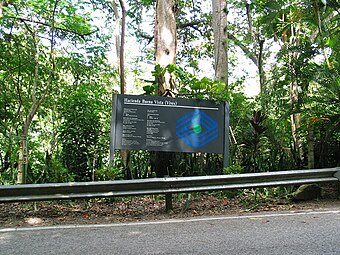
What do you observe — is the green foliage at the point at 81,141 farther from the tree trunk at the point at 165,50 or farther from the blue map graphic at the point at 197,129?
the blue map graphic at the point at 197,129

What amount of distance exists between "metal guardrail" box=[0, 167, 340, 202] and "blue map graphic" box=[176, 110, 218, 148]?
1635mm

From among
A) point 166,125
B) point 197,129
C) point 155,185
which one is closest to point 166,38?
point 166,125

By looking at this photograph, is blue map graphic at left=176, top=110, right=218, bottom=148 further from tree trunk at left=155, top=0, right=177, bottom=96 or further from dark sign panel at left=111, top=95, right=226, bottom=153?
tree trunk at left=155, top=0, right=177, bottom=96

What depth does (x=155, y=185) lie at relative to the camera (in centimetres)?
520

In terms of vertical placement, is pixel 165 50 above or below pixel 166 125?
above

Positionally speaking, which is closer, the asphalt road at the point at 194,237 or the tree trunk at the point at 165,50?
the asphalt road at the point at 194,237

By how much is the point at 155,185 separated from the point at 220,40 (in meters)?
6.70

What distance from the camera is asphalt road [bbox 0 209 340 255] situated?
3.46m

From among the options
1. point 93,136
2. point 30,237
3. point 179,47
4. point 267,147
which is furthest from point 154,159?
point 179,47

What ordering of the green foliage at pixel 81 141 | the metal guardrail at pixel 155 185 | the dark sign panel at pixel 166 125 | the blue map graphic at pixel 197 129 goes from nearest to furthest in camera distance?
the metal guardrail at pixel 155 185 → the dark sign panel at pixel 166 125 → the blue map graphic at pixel 197 129 → the green foliage at pixel 81 141

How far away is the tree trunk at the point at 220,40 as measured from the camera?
1041cm

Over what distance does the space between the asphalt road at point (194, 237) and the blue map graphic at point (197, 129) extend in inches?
90.9

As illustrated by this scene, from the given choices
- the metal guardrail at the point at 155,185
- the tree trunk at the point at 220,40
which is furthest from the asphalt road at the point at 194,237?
the tree trunk at the point at 220,40

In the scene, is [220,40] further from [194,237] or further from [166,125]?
[194,237]
